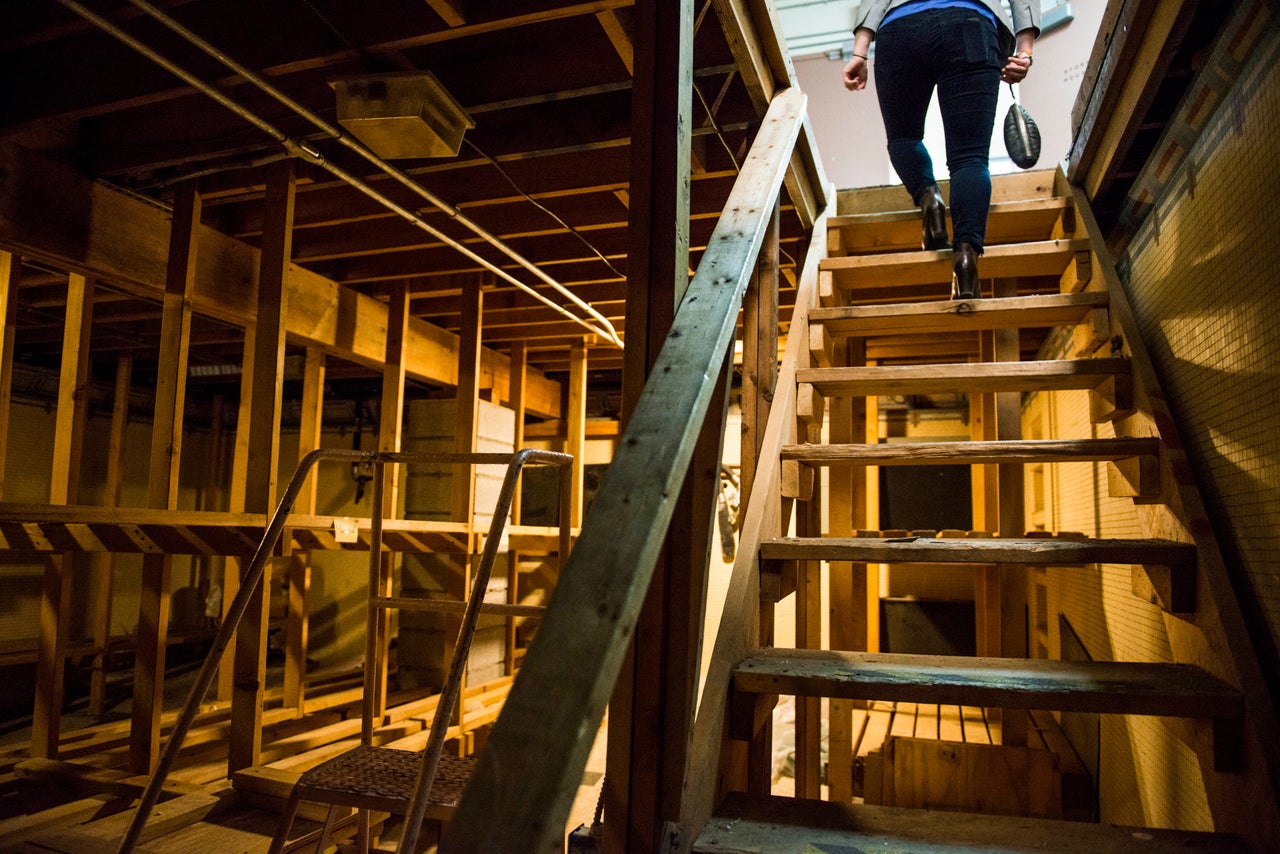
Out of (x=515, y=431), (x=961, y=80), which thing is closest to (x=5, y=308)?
(x=515, y=431)

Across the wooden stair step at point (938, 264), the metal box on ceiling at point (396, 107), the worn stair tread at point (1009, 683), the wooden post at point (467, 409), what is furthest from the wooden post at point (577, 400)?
the worn stair tread at point (1009, 683)

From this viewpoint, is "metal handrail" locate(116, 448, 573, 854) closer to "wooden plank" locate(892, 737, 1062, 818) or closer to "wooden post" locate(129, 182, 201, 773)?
"wooden post" locate(129, 182, 201, 773)

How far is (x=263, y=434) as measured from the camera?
3.33m

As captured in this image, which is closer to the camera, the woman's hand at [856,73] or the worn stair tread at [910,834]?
the worn stair tread at [910,834]

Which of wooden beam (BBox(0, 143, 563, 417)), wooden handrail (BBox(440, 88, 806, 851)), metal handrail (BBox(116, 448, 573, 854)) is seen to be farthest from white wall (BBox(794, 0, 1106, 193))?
wooden handrail (BBox(440, 88, 806, 851))

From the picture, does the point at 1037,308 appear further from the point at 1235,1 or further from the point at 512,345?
the point at 512,345

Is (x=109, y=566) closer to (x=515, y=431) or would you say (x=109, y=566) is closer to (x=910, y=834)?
(x=515, y=431)

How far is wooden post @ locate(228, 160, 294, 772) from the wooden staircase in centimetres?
211

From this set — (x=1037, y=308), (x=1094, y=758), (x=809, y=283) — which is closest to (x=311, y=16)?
(x=809, y=283)

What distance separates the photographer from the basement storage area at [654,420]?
1364 mm

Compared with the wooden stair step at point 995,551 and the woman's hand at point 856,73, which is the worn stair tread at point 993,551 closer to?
the wooden stair step at point 995,551

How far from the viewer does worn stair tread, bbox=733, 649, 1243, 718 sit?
1.42m

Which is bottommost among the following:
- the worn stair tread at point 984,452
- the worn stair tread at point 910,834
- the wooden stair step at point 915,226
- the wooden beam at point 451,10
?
the worn stair tread at point 910,834

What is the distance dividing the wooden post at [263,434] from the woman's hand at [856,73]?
2.27 metres
